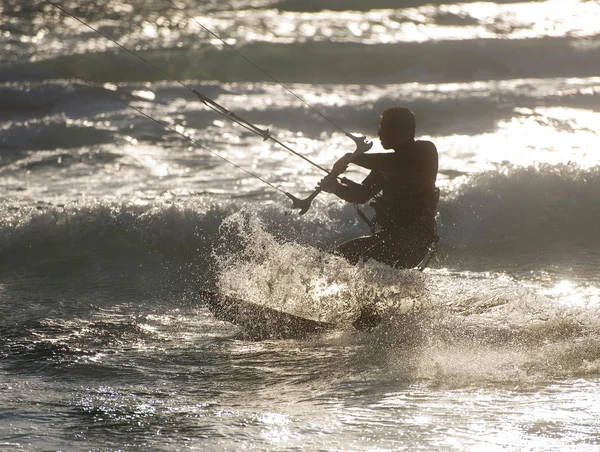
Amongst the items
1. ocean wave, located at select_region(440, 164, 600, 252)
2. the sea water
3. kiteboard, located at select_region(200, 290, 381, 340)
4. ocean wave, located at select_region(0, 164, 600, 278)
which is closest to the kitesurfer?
Answer: the sea water

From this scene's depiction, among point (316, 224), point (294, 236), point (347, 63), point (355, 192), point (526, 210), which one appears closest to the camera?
point (355, 192)

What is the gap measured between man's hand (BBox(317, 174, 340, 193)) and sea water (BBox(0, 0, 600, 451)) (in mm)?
653

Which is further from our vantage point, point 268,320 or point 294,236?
point 294,236

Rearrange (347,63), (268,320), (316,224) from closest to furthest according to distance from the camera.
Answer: (268,320) → (316,224) → (347,63)

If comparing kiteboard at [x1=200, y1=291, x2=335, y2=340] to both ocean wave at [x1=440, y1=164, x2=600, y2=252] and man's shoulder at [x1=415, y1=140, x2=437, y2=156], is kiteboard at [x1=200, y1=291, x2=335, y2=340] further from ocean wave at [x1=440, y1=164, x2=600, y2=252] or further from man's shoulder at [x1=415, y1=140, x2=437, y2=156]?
ocean wave at [x1=440, y1=164, x2=600, y2=252]

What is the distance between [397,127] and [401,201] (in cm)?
64

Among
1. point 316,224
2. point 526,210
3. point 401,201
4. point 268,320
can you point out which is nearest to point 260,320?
point 268,320

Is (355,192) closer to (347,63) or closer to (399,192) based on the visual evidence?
(399,192)

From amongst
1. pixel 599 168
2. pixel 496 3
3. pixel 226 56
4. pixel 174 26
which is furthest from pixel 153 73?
pixel 599 168

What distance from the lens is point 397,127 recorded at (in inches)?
314

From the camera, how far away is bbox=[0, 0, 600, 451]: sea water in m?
5.95

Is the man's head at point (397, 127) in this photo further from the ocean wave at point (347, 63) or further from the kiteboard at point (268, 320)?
the ocean wave at point (347, 63)

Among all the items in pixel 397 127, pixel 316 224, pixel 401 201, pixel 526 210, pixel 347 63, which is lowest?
pixel 316 224

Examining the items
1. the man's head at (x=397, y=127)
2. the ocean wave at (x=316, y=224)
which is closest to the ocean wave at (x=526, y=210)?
the ocean wave at (x=316, y=224)
